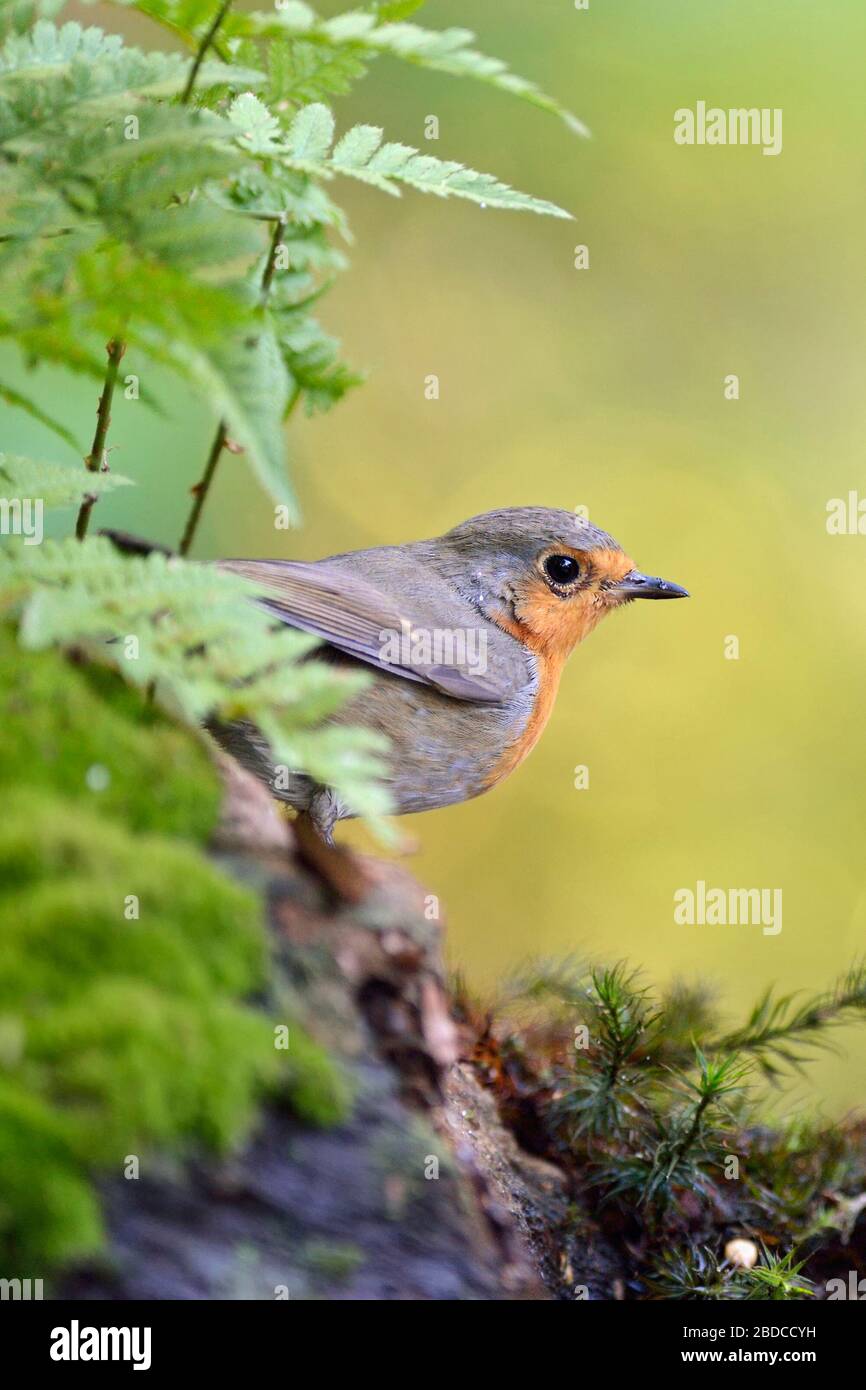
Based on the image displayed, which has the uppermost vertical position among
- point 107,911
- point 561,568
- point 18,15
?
point 18,15

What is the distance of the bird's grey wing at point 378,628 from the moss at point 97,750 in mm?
959

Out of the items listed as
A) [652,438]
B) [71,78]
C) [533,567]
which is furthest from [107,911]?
[652,438]

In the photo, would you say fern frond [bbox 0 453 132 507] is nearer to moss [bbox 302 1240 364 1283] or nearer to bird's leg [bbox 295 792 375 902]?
bird's leg [bbox 295 792 375 902]

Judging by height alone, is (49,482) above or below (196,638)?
above

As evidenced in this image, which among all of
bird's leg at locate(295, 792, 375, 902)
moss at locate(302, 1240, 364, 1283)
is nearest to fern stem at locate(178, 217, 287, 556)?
bird's leg at locate(295, 792, 375, 902)

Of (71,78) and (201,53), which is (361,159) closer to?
(201,53)

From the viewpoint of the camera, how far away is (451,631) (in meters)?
2.92

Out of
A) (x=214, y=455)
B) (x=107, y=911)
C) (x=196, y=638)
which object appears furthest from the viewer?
(x=214, y=455)

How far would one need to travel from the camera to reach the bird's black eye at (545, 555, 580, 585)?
3205 mm

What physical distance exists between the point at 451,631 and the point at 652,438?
3.88 metres

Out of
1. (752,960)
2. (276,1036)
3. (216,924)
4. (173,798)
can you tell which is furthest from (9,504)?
(752,960)

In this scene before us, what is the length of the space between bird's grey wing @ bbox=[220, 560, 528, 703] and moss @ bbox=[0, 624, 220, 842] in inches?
37.7

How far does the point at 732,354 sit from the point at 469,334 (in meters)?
1.43
